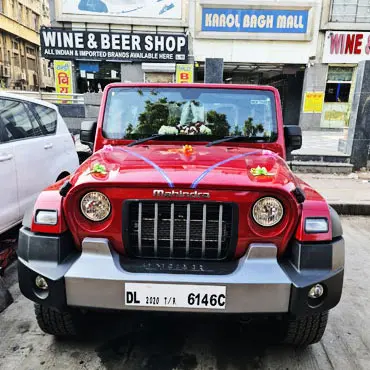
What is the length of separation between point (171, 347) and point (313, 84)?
17426mm

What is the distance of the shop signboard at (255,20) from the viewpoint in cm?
1666

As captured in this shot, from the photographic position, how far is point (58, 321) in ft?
7.87

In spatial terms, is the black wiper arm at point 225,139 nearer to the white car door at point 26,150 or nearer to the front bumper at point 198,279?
the front bumper at point 198,279

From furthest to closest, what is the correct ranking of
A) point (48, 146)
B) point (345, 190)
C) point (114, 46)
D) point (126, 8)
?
1. point (126, 8)
2. point (114, 46)
3. point (345, 190)
4. point (48, 146)

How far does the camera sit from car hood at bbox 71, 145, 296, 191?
6.86ft

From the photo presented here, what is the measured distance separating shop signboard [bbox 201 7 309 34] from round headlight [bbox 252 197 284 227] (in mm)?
16569

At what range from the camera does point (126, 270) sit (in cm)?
205

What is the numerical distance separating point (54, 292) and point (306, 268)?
146cm

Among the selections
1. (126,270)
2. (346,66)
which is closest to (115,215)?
(126,270)

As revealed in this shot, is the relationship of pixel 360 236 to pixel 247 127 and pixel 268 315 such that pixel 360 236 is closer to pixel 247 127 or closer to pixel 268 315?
pixel 247 127

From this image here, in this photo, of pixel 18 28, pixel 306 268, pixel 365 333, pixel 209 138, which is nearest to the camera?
pixel 306 268

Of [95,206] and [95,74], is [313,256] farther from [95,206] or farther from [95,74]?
[95,74]

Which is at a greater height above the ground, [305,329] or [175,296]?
[175,296]

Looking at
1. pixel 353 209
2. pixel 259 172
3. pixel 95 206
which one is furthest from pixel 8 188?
pixel 353 209
